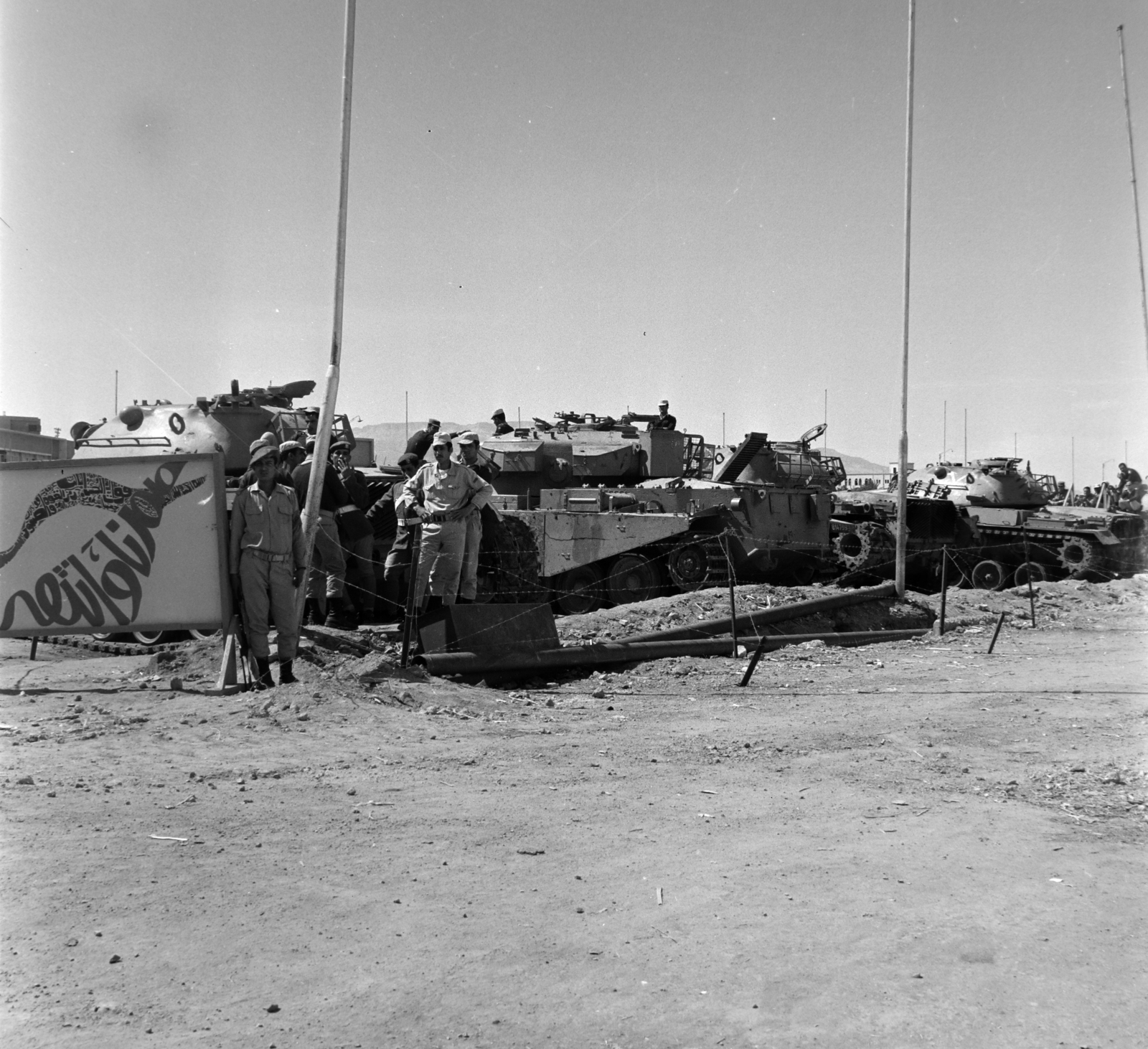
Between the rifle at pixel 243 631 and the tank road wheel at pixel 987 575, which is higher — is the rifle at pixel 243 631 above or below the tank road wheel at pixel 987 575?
above

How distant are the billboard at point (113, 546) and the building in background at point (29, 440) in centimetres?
1245

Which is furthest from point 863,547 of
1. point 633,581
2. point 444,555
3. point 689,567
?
point 444,555

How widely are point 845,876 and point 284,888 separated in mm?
1930

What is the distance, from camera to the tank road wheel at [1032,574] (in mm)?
20406

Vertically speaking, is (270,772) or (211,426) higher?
(211,426)

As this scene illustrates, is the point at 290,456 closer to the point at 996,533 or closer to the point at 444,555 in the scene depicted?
the point at 444,555

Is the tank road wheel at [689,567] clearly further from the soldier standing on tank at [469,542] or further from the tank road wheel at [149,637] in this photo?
the tank road wheel at [149,637]

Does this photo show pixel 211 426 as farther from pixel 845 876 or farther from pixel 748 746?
pixel 845 876

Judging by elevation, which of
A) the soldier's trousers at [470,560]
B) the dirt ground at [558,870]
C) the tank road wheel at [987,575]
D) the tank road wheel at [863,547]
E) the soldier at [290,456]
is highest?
the soldier at [290,456]

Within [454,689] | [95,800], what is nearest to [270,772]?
[95,800]

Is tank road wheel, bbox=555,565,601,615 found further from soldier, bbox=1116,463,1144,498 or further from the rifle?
soldier, bbox=1116,463,1144,498

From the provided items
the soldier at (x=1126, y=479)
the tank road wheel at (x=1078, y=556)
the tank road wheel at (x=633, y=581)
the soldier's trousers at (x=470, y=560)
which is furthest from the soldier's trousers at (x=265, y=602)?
the soldier at (x=1126, y=479)

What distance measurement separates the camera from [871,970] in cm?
343

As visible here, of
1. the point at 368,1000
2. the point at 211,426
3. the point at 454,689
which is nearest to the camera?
the point at 368,1000
